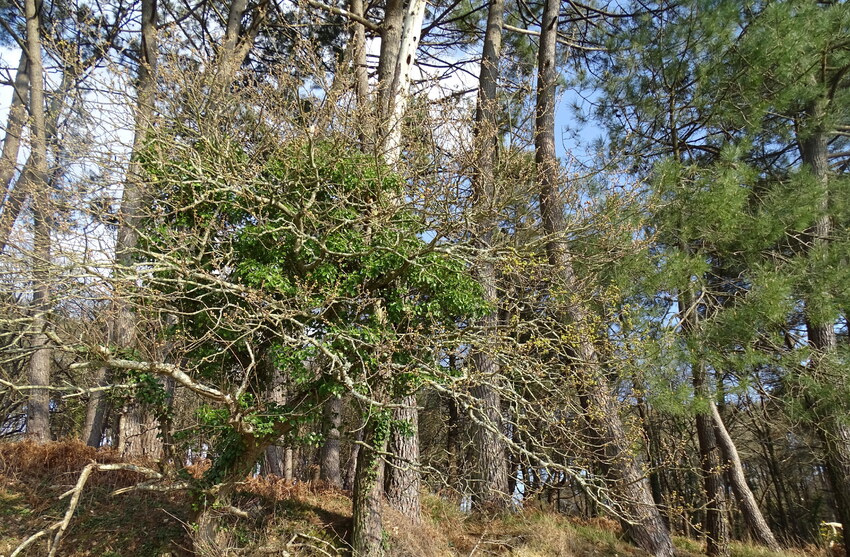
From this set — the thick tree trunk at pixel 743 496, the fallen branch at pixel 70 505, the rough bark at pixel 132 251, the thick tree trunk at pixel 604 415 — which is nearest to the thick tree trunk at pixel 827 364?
the thick tree trunk at pixel 743 496

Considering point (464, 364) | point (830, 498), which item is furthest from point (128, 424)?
point (830, 498)

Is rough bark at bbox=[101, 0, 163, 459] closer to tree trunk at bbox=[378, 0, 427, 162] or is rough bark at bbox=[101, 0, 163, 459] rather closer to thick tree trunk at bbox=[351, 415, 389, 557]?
thick tree trunk at bbox=[351, 415, 389, 557]

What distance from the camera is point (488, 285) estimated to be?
6.91 m

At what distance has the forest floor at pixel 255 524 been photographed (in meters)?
5.66

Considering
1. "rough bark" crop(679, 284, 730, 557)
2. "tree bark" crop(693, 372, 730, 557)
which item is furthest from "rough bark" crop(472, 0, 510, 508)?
"tree bark" crop(693, 372, 730, 557)

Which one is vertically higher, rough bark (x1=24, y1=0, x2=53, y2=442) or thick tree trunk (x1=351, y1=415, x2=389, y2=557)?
rough bark (x1=24, y1=0, x2=53, y2=442)

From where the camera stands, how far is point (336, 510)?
6.97 m

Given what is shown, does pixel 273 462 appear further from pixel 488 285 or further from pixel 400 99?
pixel 400 99

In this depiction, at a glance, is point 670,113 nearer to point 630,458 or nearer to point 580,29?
point 580,29

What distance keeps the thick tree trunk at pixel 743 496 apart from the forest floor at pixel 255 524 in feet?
1.89

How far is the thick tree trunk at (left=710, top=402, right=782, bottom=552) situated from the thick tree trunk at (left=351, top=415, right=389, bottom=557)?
5786mm

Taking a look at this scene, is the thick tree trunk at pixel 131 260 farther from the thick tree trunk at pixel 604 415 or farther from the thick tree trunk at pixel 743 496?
the thick tree trunk at pixel 743 496

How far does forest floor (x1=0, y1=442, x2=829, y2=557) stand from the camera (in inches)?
223

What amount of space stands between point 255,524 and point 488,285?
3904 millimetres
